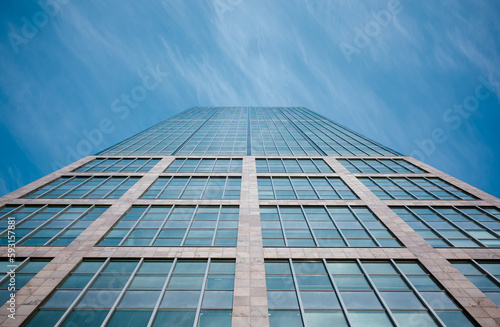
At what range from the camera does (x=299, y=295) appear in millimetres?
13992

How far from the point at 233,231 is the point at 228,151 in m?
20.8

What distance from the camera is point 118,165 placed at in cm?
3297

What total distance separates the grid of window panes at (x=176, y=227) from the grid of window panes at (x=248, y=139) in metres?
16.5

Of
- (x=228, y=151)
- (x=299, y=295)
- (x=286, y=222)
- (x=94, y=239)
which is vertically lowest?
(x=299, y=295)

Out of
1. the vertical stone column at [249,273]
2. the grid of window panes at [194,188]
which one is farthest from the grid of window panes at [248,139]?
the vertical stone column at [249,273]

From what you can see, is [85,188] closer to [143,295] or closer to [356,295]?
[143,295]

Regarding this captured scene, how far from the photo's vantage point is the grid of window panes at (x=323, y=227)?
1844 cm

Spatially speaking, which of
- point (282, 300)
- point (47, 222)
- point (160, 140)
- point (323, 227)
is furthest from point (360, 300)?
point (160, 140)

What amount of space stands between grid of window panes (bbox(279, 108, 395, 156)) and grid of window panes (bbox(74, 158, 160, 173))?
89.8ft

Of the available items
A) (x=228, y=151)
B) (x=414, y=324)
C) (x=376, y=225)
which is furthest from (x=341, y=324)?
(x=228, y=151)

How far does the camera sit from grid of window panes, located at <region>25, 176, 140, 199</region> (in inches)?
969

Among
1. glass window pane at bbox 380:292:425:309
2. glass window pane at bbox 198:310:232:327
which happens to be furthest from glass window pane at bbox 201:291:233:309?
glass window pane at bbox 380:292:425:309

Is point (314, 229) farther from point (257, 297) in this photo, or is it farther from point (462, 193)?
point (462, 193)

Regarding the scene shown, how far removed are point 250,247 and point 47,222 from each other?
17.9m
